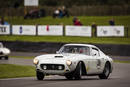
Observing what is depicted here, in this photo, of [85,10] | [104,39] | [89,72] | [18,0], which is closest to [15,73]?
[89,72]

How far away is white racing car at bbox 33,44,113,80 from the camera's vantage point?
14500mm

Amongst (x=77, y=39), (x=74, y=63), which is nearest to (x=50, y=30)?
(x=77, y=39)

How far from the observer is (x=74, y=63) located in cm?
1461

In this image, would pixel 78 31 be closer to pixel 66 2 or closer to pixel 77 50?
pixel 77 50

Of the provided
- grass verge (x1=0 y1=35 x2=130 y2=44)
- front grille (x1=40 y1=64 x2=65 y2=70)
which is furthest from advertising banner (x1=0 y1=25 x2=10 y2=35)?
front grille (x1=40 y1=64 x2=65 y2=70)

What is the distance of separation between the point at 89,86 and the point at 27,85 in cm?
156

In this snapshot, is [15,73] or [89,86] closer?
[89,86]

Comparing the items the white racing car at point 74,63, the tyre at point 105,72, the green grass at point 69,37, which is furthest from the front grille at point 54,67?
the green grass at point 69,37

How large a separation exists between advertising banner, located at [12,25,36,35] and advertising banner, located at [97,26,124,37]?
211 inches

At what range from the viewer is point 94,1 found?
212ft

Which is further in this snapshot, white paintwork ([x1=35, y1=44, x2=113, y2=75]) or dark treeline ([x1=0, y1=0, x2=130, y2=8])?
dark treeline ([x1=0, y1=0, x2=130, y2=8])

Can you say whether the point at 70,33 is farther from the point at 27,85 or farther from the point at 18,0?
the point at 18,0

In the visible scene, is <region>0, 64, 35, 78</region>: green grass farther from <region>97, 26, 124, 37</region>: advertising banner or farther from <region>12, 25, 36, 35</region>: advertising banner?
<region>12, 25, 36, 35</region>: advertising banner

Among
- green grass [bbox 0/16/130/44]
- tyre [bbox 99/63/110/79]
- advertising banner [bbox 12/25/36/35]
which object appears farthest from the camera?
advertising banner [bbox 12/25/36/35]
